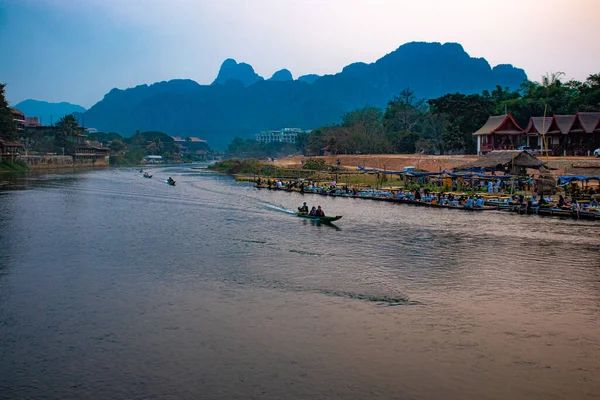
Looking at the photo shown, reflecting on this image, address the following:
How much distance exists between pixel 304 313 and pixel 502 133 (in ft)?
150

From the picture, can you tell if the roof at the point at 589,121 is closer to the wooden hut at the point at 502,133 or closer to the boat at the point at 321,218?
the wooden hut at the point at 502,133

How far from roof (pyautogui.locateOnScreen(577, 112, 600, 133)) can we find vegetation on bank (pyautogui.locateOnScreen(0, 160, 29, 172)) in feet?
259

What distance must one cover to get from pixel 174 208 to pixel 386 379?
31.1m

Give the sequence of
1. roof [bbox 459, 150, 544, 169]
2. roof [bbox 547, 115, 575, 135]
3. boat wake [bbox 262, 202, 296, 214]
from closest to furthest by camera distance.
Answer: boat wake [bbox 262, 202, 296, 214] → roof [bbox 459, 150, 544, 169] → roof [bbox 547, 115, 575, 135]

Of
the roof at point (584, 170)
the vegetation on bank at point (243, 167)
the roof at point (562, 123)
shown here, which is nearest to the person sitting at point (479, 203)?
the roof at point (584, 170)

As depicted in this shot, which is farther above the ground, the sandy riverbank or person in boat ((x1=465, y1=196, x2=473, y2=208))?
the sandy riverbank

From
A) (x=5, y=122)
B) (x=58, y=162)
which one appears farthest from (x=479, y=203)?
(x=58, y=162)

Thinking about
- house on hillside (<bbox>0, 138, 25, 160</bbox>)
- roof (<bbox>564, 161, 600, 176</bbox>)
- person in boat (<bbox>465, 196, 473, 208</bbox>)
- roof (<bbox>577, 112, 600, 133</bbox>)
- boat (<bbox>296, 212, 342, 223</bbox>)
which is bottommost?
boat (<bbox>296, 212, 342, 223</bbox>)

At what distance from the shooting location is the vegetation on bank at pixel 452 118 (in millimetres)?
59781

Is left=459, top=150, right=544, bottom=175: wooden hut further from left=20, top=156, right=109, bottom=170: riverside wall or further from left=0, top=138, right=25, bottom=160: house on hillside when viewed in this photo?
left=20, top=156, right=109, bottom=170: riverside wall

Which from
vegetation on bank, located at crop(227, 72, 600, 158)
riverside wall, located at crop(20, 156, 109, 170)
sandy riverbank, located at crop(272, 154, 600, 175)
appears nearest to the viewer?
sandy riverbank, located at crop(272, 154, 600, 175)

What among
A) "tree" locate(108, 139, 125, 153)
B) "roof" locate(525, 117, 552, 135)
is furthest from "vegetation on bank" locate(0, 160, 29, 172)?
"roof" locate(525, 117, 552, 135)

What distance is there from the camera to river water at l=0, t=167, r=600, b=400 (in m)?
11.2

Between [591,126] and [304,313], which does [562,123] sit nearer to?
[591,126]
